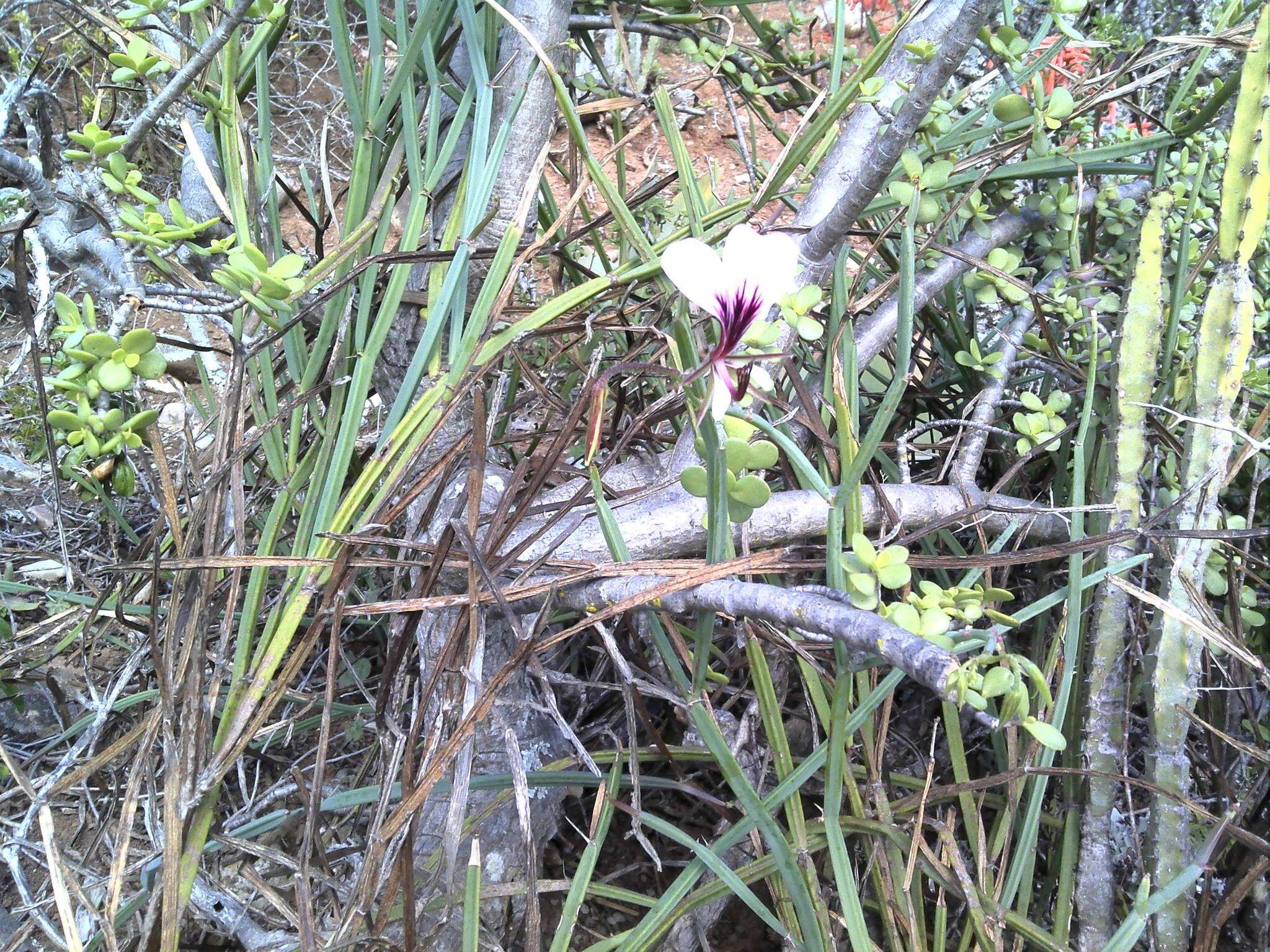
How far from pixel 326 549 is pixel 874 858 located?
0.42 m

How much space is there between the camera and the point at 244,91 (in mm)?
643

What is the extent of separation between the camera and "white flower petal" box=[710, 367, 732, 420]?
0.33 metres

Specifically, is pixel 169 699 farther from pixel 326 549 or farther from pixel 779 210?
pixel 779 210

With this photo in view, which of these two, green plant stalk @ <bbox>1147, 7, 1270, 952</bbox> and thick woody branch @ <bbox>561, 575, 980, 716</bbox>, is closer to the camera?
thick woody branch @ <bbox>561, 575, 980, 716</bbox>

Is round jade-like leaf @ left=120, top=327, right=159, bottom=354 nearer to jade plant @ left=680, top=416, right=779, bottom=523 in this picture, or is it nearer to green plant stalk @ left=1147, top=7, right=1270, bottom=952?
jade plant @ left=680, top=416, right=779, bottom=523

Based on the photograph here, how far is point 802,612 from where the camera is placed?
15.7 inches

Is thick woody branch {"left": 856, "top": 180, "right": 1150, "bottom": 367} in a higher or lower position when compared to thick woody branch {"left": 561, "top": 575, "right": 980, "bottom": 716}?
higher

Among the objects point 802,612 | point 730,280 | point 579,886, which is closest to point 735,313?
point 730,280

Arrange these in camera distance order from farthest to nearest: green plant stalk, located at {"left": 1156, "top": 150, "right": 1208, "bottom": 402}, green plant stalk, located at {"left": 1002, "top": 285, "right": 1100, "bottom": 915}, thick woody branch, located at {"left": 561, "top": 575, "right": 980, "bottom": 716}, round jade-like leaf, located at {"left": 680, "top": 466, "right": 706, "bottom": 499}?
green plant stalk, located at {"left": 1156, "top": 150, "right": 1208, "bottom": 402}
green plant stalk, located at {"left": 1002, "top": 285, "right": 1100, "bottom": 915}
round jade-like leaf, located at {"left": 680, "top": 466, "right": 706, "bottom": 499}
thick woody branch, located at {"left": 561, "top": 575, "right": 980, "bottom": 716}

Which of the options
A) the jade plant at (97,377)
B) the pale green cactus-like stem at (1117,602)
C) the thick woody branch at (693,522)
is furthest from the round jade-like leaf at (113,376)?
the pale green cactus-like stem at (1117,602)

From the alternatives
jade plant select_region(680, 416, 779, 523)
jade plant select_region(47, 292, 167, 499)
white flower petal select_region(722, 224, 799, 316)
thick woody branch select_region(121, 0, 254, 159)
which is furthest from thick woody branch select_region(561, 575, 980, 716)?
thick woody branch select_region(121, 0, 254, 159)

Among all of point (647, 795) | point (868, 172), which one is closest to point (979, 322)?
point (868, 172)

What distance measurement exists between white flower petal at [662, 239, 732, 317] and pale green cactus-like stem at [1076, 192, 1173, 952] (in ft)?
1.33

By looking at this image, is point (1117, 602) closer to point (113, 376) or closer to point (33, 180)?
point (113, 376)
